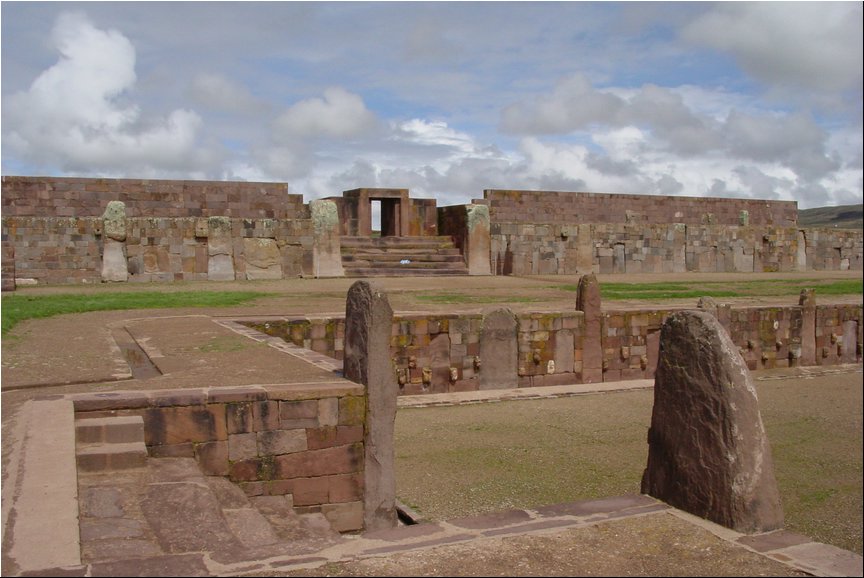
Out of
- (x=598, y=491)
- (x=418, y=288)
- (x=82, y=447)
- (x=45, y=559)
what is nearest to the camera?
(x=45, y=559)

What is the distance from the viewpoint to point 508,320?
40.9 feet

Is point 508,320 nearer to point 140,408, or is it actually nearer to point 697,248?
point 140,408

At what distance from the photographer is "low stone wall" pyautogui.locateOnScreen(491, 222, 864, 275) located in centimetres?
2234

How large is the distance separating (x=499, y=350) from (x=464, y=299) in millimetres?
2458

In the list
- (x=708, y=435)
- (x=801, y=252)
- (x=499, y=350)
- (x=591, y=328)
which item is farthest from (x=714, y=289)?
(x=708, y=435)

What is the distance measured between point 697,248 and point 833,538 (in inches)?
762

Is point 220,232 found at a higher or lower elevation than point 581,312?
higher

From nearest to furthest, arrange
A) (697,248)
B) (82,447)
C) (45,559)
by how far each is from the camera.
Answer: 1. (45,559)
2. (82,447)
3. (697,248)

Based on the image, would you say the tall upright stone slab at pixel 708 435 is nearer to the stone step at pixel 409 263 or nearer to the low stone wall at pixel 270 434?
the low stone wall at pixel 270 434

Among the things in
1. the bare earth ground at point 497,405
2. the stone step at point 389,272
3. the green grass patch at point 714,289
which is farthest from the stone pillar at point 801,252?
the stone step at point 389,272

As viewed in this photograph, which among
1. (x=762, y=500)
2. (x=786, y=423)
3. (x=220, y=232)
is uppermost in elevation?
(x=220, y=232)

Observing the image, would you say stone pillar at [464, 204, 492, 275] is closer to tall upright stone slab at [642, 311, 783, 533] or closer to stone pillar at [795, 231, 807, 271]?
stone pillar at [795, 231, 807, 271]

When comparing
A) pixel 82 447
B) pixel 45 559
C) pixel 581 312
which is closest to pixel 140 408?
pixel 82 447

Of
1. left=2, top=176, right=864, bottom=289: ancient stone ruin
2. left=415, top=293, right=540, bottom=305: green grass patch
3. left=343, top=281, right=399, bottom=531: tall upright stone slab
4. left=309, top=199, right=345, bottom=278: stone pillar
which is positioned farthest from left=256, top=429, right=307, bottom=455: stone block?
left=309, top=199, right=345, bottom=278: stone pillar
